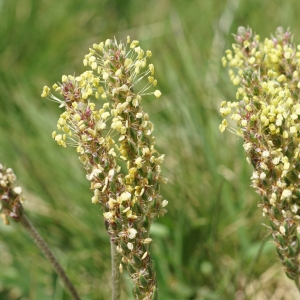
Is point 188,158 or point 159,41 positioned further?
point 159,41

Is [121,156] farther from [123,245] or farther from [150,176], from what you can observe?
[123,245]

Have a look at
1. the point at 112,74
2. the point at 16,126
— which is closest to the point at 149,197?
the point at 112,74

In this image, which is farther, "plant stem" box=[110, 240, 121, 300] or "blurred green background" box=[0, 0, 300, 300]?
"blurred green background" box=[0, 0, 300, 300]

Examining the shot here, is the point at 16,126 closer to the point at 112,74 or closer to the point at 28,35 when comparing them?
the point at 28,35

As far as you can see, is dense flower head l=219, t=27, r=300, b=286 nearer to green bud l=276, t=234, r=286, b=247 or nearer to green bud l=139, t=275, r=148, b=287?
green bud l=276, t=234, r=286, b=247

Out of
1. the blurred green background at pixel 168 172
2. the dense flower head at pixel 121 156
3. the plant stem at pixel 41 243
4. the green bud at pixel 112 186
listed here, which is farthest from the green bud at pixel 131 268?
the blurred green background at pixel 168 172

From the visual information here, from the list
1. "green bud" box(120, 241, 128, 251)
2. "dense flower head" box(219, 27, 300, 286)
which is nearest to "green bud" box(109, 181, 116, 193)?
"green bud" box(120, 241, 128, 251)

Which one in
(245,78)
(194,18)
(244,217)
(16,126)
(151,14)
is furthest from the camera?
(151,14)
